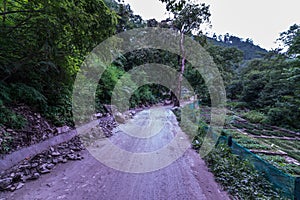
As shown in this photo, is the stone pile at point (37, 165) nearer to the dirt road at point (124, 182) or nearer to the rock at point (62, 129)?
the dirt road at point (124, 182)

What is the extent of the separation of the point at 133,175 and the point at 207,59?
1479 centimetres

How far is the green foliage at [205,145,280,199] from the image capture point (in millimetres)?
2348

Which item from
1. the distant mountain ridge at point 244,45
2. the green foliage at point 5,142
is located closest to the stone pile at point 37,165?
the green foliage at point 5,142

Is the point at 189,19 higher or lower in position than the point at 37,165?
higher

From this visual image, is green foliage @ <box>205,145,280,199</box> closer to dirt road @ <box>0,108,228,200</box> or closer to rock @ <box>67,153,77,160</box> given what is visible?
dirt road @ <box>0,108,228,200</box>

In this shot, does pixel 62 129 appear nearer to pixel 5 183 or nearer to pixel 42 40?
pixel 5 183

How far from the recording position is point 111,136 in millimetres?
5184

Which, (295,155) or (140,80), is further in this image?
(140,80)

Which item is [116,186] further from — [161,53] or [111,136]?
[161,53]

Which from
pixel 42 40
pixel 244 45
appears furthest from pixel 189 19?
pixel 244 45

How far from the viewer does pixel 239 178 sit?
2732 mm

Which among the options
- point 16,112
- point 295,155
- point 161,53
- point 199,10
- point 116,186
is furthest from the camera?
point 161,53

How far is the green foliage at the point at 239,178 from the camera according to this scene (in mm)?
2348

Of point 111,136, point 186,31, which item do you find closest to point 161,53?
point 186,31
